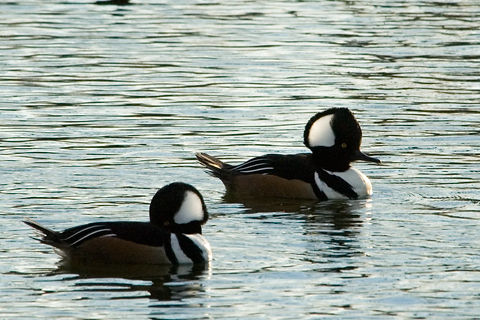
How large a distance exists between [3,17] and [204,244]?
1836cm

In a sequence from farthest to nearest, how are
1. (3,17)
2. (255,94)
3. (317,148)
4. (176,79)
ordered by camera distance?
(3,17) < (176,79) < (255,94) < (317,148)

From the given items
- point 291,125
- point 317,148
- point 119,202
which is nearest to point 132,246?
point 119,202

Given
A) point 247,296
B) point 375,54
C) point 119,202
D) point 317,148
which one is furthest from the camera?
point 375,54

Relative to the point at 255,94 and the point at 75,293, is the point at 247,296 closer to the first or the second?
the point at 75,293

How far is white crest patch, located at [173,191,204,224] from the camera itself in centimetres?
1068

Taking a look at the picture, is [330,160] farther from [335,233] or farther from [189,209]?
[189,209]

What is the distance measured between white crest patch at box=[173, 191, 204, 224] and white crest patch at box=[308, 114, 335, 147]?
356 cm

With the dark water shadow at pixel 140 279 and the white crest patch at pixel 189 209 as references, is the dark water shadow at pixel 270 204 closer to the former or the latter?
the white crest patch at pixel 189 209

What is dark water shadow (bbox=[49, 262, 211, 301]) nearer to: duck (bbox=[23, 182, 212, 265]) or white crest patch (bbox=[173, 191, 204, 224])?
duck (bbox=[23, 182, 212, 265])

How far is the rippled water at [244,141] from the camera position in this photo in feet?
32.5

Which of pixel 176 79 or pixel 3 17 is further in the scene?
pixel 3 17

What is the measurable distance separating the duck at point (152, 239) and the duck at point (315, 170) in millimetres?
3293

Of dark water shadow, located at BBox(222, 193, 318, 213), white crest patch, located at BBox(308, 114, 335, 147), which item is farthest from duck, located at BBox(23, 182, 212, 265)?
white crest patch, located at BBox(308, 114, 335, 147)

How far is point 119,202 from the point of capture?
1309 cm
